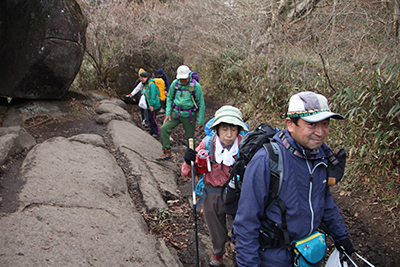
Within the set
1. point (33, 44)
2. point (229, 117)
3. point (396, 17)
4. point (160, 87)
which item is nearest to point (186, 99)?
point (229, 117)

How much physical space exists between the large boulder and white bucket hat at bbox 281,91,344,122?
618 centimetres

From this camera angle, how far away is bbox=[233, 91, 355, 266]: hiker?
177 cm

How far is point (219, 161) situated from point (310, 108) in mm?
1292

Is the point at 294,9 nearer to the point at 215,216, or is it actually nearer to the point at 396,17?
the point at 396,17

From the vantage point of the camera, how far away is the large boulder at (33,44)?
5.95m

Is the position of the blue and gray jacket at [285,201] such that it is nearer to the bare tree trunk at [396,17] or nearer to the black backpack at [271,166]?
the black backpack at [271,166]

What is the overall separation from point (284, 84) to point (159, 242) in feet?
20.6

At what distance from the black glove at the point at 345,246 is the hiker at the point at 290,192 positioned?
0.33 meters

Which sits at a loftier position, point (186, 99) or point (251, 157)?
point (251, 157)

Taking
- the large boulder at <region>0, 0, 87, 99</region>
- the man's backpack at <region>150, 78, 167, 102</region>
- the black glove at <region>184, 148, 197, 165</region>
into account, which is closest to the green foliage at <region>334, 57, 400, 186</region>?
the black glove at <region>184, 148, 197, 165</region>

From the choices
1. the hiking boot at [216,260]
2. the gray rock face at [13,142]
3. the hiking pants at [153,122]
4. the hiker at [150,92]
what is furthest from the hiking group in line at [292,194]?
the hiking pants at [153,122]

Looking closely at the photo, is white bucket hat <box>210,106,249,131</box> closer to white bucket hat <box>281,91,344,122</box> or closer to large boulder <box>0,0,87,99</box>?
white bucket hat <box>281,91,344,122</box>

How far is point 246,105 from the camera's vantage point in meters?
9.50

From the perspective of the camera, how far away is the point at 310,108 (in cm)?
181
